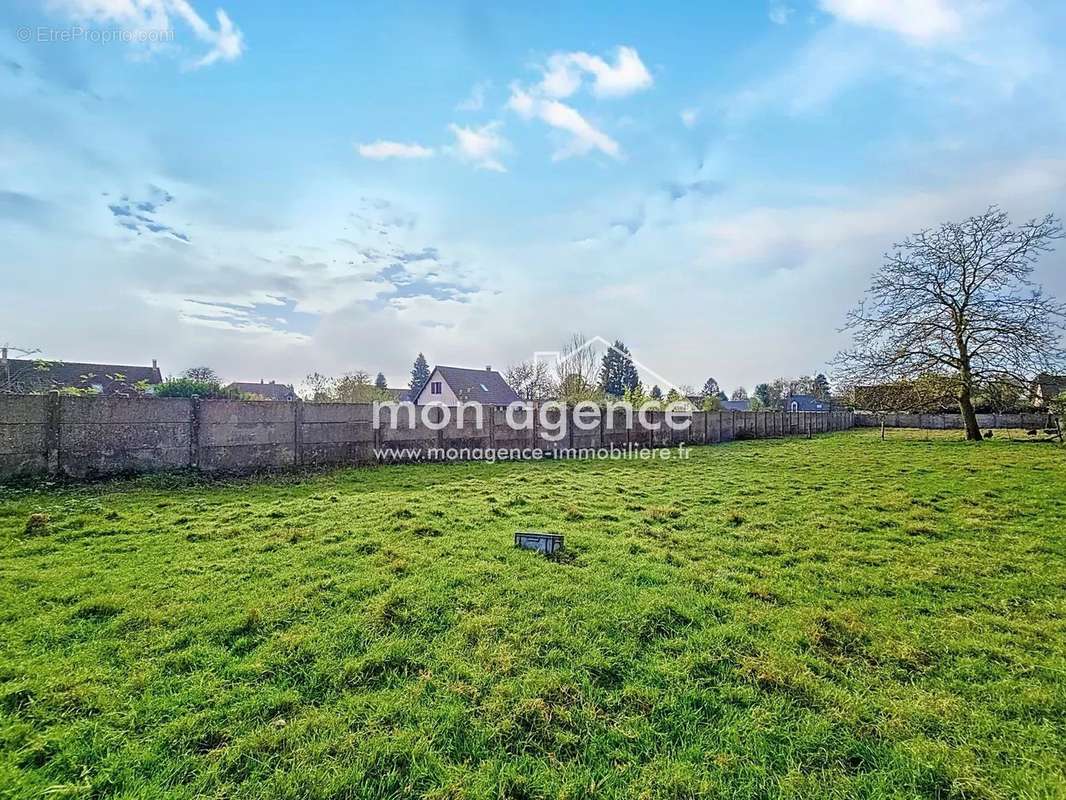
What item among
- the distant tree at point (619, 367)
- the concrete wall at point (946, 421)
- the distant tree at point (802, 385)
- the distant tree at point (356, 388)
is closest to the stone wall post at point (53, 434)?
the distant tree at point (356, 388)

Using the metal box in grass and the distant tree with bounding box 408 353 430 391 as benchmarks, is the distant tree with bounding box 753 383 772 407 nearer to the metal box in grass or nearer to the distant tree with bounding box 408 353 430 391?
the distant tree with bounding box 408 353 430 391

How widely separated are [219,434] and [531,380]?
919 inches

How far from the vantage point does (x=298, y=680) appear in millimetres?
2320

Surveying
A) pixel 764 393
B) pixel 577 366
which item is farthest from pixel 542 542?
pixel 764 393

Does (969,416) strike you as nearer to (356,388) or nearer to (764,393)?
(356,388)

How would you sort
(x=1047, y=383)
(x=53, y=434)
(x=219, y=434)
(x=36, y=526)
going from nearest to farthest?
(x=36, y=526) → (x=53, y=434) → (x=219, y=434) → (x=1047, y=383)

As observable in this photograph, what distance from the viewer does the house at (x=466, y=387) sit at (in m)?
29.2

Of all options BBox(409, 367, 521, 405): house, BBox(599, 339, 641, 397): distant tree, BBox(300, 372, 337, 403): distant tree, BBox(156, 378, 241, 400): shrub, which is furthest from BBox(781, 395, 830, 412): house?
BBox(156, 378, 241, 400): shrub

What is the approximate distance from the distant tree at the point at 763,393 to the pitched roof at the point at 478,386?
3493 centimetres

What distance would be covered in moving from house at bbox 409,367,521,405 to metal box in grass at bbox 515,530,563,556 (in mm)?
24013

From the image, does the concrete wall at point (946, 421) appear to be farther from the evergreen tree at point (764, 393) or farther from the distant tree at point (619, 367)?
the distant tree at point (619, 367)

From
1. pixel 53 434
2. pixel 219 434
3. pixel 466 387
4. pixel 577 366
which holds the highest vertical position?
pixel 577 366

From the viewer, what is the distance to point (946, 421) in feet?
96.0

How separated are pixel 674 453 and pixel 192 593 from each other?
13431mm
